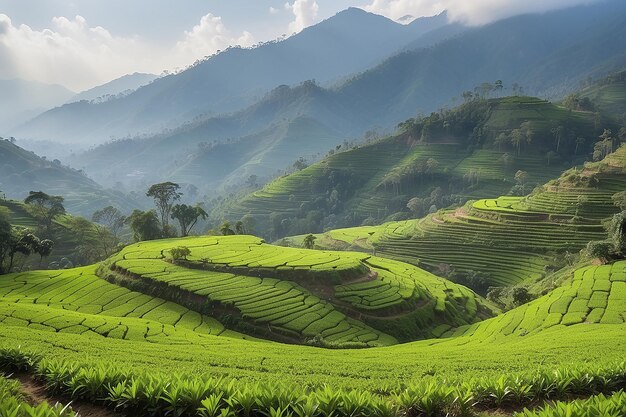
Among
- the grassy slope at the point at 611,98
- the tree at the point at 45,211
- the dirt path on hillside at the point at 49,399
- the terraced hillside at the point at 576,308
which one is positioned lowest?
the terraced hillside at the point at 576,308

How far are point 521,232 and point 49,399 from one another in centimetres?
7245

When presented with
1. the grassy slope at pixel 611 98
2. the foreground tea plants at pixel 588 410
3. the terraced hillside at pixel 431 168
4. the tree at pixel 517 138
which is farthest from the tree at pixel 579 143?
the foreground tea plants at pixel 588 410

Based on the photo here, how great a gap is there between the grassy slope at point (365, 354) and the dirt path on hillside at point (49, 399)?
4.29 ft

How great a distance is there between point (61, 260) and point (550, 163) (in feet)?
452

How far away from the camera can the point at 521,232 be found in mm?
69375

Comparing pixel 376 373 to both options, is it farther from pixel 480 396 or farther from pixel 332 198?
pixel 332 198

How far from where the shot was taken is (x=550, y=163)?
131125mm

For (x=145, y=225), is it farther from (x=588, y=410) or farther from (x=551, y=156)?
(x=551, y=156)

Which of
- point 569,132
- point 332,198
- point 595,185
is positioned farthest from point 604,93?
point 595,185

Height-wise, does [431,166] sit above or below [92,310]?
above

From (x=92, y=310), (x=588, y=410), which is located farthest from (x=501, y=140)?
(x=588, y=410)

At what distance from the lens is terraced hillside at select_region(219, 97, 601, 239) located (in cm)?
13012

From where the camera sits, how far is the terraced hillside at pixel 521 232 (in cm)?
6556

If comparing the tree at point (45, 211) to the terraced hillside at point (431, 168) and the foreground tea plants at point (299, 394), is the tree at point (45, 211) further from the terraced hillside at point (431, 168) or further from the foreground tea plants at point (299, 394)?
the foreground tea plants at point (299, 394)
